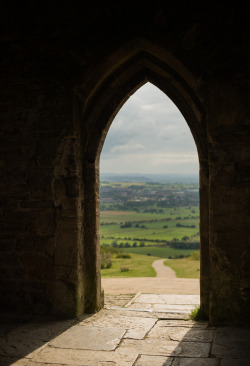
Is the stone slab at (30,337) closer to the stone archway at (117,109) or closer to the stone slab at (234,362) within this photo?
the stone archway at (117,109)

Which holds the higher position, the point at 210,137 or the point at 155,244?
the point at 210,137

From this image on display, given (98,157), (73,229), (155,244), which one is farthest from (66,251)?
(155,244)

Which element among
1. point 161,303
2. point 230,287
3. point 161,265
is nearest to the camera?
point 230,287

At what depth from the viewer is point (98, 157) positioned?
5457mm

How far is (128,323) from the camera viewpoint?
486 cm

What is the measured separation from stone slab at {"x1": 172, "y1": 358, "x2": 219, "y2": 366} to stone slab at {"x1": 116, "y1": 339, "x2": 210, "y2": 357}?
106 mm

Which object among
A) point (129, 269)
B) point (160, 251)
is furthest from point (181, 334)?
point (160, 251)

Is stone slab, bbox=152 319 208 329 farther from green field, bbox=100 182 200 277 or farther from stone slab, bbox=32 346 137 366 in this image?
green field, bbox=100 182 200 277

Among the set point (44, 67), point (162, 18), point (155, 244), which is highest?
point (162, 18)

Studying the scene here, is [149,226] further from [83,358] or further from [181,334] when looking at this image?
[83,358]

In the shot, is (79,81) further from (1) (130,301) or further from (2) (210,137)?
(1) (130,301)

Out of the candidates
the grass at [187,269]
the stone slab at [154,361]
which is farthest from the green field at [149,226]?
the stone slab at [154,361]

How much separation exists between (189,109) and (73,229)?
220 centimetres

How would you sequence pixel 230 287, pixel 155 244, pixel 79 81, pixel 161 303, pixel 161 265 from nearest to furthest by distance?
pixel 230 287, pixel 79 81, pixel 161 303, pixel 161 265, pixel 155 244
